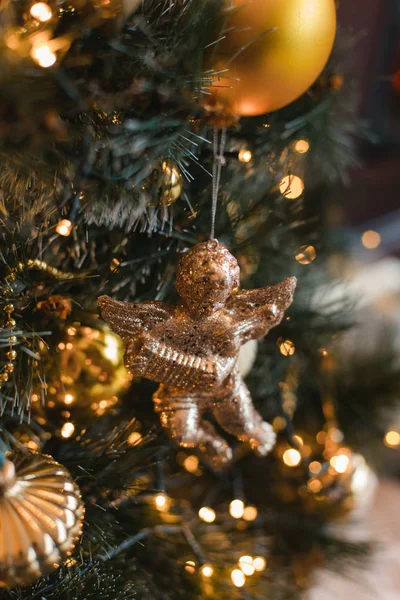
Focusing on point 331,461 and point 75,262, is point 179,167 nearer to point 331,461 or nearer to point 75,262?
point 75,262

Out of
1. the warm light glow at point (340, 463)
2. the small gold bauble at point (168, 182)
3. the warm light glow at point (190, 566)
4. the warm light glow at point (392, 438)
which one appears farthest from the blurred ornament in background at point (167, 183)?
the warm light glow at point (392, 438)

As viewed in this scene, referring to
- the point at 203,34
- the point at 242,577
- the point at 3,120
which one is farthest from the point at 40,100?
the point at 242,577

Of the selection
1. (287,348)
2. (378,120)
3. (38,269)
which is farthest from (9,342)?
(378,120)

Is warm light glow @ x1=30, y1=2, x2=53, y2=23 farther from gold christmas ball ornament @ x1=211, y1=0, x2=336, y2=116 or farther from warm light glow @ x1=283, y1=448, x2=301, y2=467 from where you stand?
warm light glow @ x1=283, y1=448, x2=301, y2=467

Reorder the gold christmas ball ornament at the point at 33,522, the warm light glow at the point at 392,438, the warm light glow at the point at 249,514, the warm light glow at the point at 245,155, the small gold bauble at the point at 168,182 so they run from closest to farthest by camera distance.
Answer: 1. the gold christmas ball ornament at the point at 33,522
2. the small gold bauble at the point at 168,182
3. the warm light glow at the point at 245,155
4. the warm light glow at the point at 249,514
5. the warm light glow at the point at 392,438

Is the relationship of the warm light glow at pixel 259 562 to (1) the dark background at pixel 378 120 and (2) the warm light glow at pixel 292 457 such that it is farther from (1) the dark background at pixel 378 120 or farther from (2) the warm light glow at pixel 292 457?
(1) the dark background at pixel 378 120

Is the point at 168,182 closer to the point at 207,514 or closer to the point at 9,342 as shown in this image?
the point at 9,342

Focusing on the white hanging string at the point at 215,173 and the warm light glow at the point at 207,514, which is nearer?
the white hanging string at the point at 215,173
